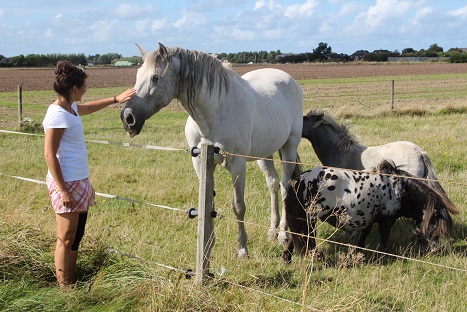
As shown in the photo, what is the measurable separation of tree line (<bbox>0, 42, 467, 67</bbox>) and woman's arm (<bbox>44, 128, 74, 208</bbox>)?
8764 centimetres

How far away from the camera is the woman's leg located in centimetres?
428

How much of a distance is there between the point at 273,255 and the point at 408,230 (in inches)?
73.7

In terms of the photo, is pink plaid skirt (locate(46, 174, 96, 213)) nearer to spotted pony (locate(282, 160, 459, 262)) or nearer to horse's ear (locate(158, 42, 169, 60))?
horse's ear (locate(158, 42, 169, 60))

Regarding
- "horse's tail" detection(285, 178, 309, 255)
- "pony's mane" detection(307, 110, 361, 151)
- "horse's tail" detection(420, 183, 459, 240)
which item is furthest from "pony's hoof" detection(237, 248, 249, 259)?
"pony's mane" detection(307, 110, 361, 151)

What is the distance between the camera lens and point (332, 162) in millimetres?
7648

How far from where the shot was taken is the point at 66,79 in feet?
13.7

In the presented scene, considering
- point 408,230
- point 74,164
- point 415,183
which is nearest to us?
point 74,164

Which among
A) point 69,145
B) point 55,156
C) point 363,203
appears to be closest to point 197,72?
point 69,145

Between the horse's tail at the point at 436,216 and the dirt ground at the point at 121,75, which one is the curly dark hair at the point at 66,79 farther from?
the dirt ground at the point at 121,75

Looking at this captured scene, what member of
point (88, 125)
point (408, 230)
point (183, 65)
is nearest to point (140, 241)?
point (183, 65)

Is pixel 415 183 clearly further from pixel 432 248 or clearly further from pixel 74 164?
pixel 74 164

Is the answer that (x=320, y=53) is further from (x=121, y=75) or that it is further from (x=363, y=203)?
(x=363, y=203)

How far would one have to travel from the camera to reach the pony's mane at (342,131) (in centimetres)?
755

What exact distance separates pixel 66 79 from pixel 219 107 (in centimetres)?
170
